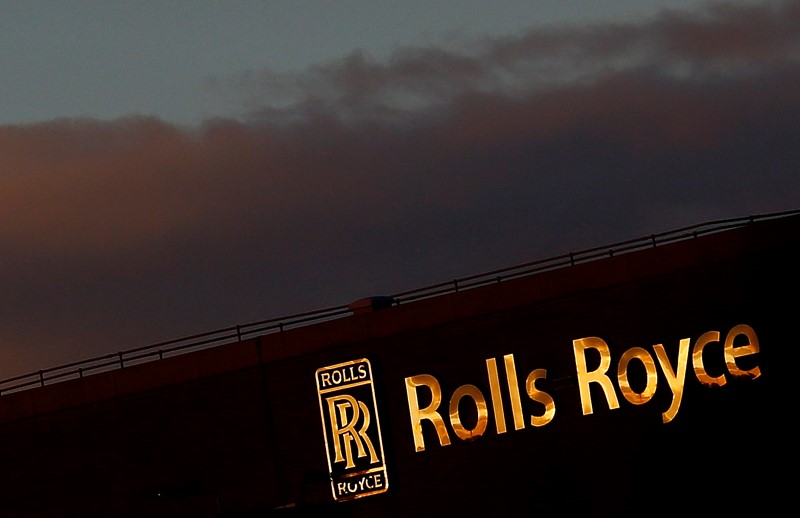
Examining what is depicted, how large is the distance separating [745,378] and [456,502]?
321 inches

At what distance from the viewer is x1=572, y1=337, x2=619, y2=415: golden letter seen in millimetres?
38344

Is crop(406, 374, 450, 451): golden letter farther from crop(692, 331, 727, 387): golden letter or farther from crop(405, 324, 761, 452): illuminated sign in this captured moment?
crop(692, 331, 727, 387): golden letter

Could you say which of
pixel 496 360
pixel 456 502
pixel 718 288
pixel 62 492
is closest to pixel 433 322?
pixel 496 360

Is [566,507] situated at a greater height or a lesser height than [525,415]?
lesser

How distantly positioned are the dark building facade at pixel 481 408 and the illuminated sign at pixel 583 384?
0.05 metres

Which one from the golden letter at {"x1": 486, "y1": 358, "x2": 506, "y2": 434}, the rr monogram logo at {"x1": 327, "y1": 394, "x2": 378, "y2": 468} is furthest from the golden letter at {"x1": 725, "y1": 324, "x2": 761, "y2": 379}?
the rr monogram logo at {"x1": 327, "y1": 394, "x2": 378, "y2": 468}

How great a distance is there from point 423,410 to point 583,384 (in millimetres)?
4444

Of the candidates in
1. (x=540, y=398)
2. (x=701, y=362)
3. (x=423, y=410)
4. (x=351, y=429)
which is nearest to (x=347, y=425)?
(x=351, y=429)

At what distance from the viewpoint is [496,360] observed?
3972 cm

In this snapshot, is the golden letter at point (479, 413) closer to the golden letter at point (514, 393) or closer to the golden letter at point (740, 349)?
the golden letter at point (514, 393)

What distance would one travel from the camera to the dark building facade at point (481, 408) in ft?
123

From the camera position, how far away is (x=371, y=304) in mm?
41750

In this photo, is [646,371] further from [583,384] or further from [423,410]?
[423,410]

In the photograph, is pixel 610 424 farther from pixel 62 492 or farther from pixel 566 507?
pixel 62 492
